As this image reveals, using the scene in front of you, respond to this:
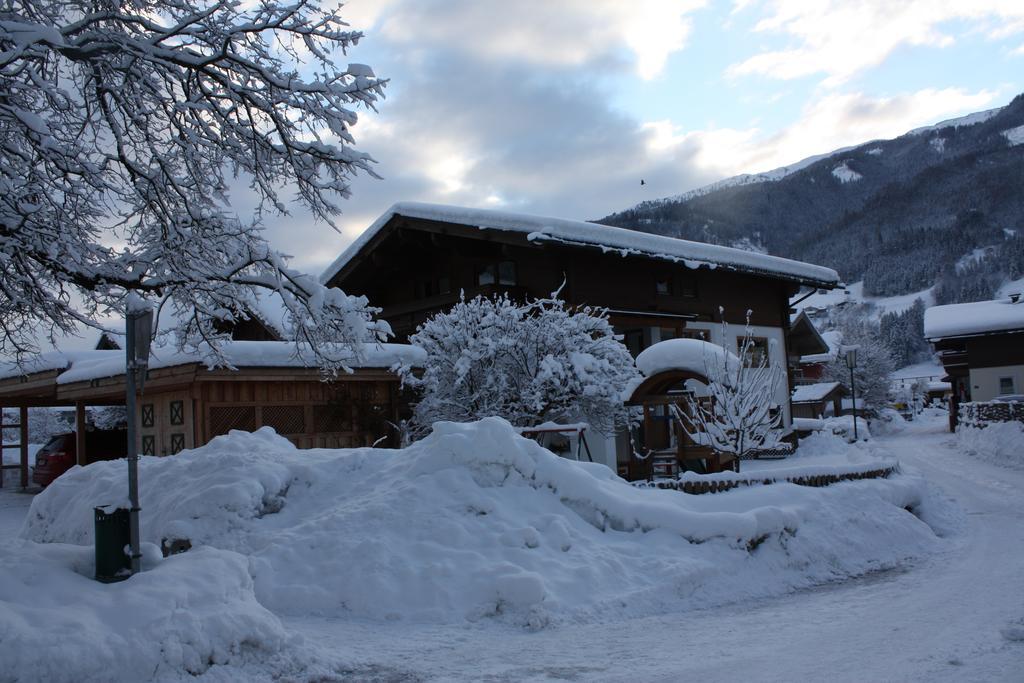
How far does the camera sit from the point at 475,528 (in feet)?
29.9

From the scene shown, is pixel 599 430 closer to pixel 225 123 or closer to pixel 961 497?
pixel 961 497

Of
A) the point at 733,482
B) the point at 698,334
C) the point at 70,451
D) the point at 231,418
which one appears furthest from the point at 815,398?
the point at 231,418

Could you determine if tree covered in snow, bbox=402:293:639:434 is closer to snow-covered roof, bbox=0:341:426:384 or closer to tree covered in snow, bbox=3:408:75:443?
snow-covered roof, bbox=0:341:426:384

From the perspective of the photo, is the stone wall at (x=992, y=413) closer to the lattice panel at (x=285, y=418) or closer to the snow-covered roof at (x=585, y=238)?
the snow-covered roof at (x=585, y=238)

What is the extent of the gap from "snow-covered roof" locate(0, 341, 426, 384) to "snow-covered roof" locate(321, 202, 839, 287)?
4.31 m

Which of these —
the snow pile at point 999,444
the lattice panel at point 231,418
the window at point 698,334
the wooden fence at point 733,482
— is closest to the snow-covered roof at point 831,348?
the snow pile at point 999,444

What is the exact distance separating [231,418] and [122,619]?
11533mm

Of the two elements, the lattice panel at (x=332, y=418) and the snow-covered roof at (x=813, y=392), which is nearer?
the lattice panel at (x=332, y=418)

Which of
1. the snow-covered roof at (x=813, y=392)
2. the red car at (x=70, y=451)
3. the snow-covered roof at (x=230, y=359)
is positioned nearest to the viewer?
the snow-covered roof at (x=230, y=359)

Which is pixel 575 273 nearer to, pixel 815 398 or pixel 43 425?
pixel 815 398

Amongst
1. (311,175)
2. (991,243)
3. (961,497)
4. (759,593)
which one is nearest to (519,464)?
(759,593)

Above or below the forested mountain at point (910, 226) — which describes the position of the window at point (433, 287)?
below

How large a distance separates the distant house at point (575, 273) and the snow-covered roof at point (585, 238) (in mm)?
35

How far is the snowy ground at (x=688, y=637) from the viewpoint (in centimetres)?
592
